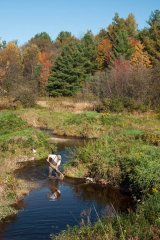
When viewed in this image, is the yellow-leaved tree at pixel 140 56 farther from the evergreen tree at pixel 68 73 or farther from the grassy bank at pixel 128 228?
the grassy bank at pixel 128 228

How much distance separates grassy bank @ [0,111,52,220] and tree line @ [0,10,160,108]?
16114mm

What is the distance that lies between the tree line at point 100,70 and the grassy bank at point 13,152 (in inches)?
634

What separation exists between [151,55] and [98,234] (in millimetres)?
62114

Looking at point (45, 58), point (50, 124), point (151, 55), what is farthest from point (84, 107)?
point (45, 58)

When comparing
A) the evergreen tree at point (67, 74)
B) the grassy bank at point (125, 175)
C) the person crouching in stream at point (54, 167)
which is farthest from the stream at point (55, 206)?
the evergreen tree at point (67, 74)

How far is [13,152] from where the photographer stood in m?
24.9

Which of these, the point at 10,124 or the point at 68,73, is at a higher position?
the point at 68,73

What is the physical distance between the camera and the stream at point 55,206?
14.8 m

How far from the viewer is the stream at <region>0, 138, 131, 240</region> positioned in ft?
48.7

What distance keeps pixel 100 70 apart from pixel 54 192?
57.1 metres

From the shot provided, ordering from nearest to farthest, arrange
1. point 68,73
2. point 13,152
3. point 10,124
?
Answer: point 13,152 < point 10,124 < point 68,73

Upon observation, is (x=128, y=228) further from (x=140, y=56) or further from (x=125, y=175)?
(x=140, y=56)

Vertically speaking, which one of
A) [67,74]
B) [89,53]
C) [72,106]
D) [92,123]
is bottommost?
[92,123]

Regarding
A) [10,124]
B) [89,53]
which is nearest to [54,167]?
[10,124]
